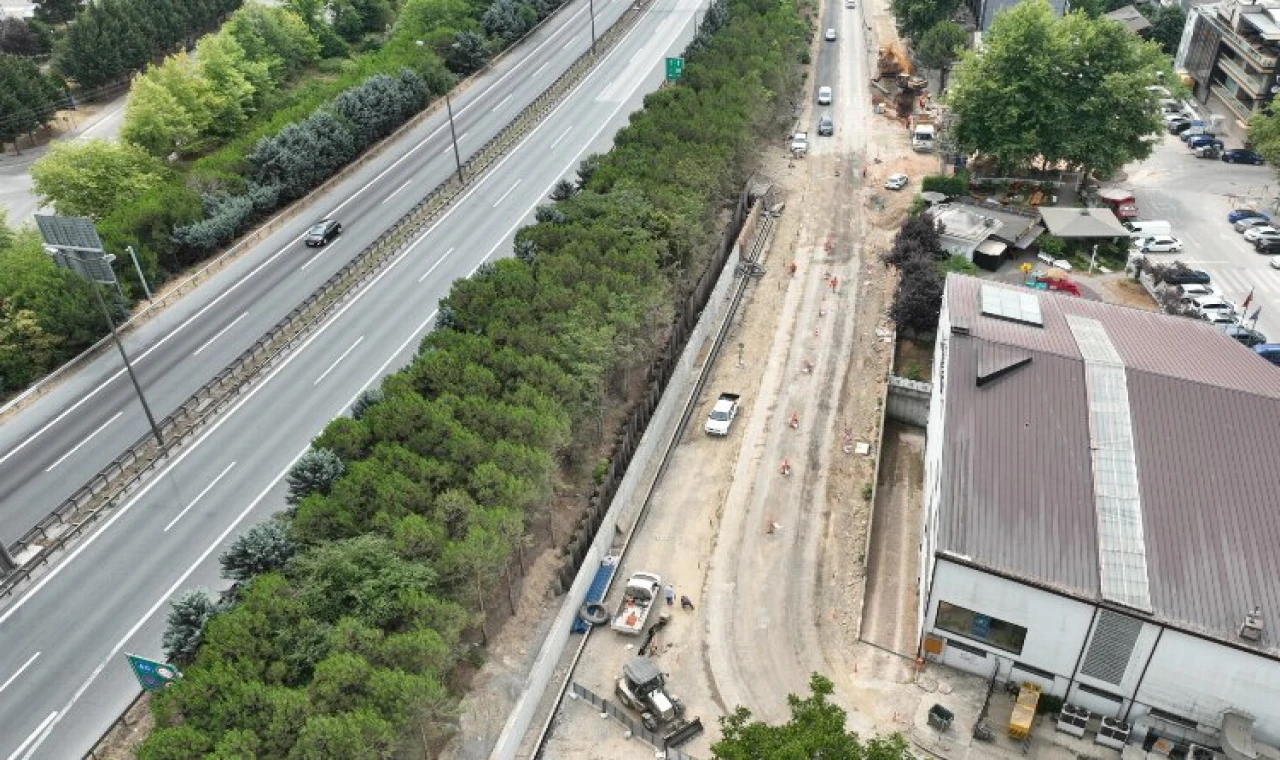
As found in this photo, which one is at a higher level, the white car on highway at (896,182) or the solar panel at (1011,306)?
the solar panel at (1011,306)

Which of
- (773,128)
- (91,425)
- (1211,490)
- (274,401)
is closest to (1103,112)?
(773,128)

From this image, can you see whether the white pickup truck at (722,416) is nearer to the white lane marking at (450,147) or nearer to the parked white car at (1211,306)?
the parked white car at (1211,306)

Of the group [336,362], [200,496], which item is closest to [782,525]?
[336,362]

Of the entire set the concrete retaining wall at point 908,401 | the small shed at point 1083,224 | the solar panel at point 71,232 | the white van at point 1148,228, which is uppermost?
the solar panel at point 71,232

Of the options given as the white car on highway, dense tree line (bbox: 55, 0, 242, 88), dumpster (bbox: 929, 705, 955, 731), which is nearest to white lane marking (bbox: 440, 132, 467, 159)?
the white car on highway

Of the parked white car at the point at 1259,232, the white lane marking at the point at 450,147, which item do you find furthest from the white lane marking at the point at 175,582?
the parked white car at the point at 1259,232

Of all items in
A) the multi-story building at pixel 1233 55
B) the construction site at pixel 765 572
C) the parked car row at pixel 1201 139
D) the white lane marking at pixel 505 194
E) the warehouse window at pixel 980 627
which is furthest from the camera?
the multi-story building at pixel 1233 55

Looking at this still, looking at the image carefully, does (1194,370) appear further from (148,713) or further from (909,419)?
(148,713)
